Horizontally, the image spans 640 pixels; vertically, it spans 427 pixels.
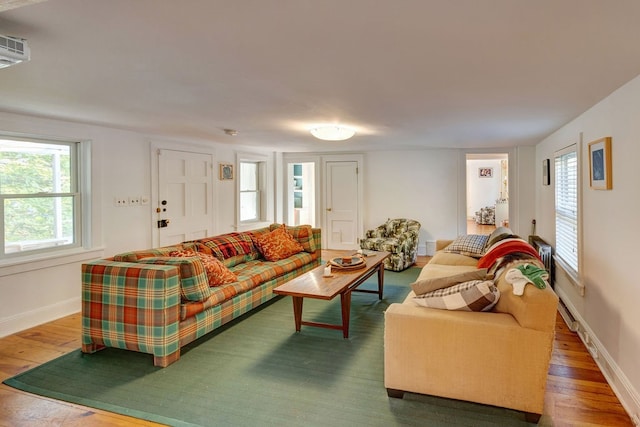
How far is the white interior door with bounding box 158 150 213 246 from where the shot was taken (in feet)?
17.0

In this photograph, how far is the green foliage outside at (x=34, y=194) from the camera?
11.9 ft

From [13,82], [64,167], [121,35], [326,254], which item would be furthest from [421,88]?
[326,254]

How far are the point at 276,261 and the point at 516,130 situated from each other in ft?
10.3

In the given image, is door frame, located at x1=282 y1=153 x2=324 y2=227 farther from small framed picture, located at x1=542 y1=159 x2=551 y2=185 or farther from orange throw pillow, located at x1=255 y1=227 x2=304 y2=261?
small framed picture, located at x1=542 y1=159 x2=551 y2=185

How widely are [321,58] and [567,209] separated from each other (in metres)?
3.25

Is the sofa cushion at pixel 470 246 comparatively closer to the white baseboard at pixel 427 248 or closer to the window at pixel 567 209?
the window at pixel 567 209

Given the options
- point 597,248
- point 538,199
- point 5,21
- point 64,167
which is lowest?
point 597,248

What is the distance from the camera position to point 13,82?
2.50 m

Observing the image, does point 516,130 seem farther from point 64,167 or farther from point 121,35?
point 64,167

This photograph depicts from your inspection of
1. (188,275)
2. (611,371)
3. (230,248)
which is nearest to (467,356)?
(611,371)

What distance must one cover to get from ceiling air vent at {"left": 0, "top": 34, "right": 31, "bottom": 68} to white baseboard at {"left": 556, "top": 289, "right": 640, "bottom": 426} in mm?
3538

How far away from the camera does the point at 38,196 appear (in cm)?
384

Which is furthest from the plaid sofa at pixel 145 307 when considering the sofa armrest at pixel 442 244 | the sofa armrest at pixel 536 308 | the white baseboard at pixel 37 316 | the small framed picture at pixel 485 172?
the small framed picture at pixel 485 172

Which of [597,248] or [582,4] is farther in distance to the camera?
[597,248]
